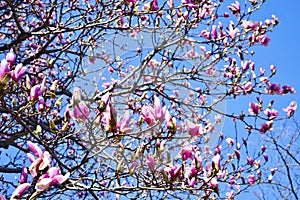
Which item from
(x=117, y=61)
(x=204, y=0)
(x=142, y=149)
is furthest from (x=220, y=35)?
(x=142, y=149)

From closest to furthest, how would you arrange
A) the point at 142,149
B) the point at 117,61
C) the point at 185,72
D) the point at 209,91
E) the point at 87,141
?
the point at 87,141
the point at 142,149
the point at 117,61
the point at 185,72
the point at 209,91

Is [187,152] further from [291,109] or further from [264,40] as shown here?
[264,40]

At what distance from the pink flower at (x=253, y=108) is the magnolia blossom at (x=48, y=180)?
6.75 feet

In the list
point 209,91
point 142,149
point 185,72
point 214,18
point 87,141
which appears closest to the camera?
point 87,141

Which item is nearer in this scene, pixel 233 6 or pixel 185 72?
pixel 185 72

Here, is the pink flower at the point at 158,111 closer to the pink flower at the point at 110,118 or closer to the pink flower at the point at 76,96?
the pink flower at the point at 110,118

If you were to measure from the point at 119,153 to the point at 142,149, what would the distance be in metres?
0.10

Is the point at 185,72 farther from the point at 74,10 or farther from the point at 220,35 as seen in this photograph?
the point at 74,10

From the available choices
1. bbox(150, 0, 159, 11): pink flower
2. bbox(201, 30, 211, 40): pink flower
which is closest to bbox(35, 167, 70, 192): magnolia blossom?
bbox(150, 0, 159, 11): pink flower

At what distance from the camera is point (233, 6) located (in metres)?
3.45

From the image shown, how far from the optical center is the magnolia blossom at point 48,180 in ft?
3.86

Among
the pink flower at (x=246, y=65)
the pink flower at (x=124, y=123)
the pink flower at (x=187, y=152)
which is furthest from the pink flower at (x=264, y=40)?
the pink flower at (x=124, y=123)

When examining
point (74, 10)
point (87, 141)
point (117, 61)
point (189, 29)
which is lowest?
point (87, 141)

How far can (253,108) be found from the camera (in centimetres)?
299
